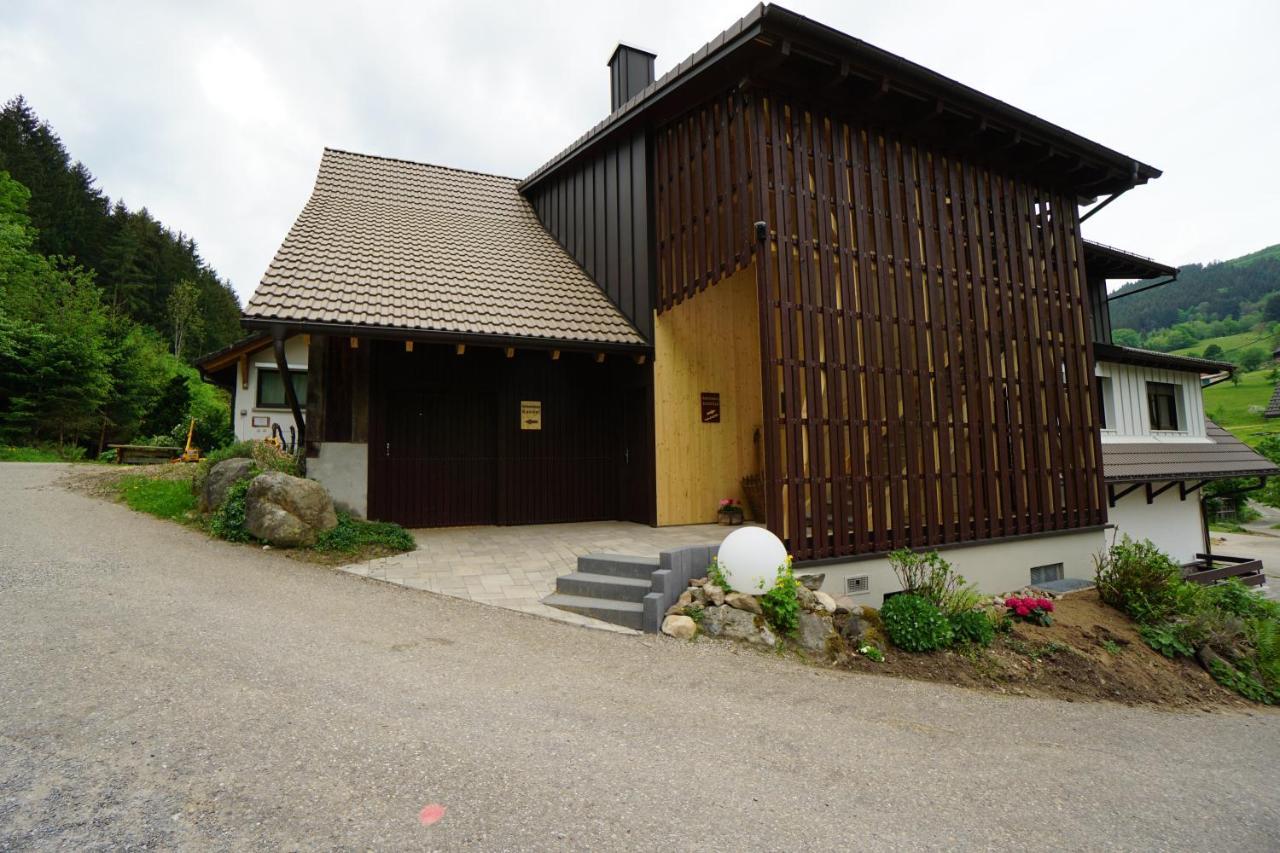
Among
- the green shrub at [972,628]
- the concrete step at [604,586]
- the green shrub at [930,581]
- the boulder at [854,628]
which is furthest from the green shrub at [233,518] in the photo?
the green shrub at [972,628]

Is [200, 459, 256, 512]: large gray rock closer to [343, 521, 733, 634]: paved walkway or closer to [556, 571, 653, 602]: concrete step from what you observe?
[343, 521, 733, 634]: paved walkway

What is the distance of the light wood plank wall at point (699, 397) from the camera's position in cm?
859

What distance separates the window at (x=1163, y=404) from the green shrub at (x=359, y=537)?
14718 millimetres

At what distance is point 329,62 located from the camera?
9836 millimetres

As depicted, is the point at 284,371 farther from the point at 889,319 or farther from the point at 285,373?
the point at 889,319

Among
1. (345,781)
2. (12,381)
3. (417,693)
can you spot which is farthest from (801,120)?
(12,381)

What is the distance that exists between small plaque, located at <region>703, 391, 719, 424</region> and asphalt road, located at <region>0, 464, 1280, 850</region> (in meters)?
4.75

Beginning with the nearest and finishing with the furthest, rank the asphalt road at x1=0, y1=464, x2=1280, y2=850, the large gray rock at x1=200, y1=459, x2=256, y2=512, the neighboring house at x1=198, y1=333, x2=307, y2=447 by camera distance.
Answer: the asphalt road at x1=0, y1=464, x2=1280, y2=850 → the large gray rock at x1=200, y1=459, x2=256, y2=512 → the neighboring house at x1=198, y1=333, x2=307, y2=447

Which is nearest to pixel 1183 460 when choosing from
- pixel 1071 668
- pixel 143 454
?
pixel 1071 668

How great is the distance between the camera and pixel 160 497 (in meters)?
8.75

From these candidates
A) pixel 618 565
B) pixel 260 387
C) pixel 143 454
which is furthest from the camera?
pixel 143 454

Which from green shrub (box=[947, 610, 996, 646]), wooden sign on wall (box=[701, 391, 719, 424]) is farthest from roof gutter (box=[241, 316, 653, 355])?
green shrub (box=[947, 610, 996, 646])

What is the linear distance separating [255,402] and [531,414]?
9.81 meters

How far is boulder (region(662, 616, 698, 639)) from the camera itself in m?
4.79
